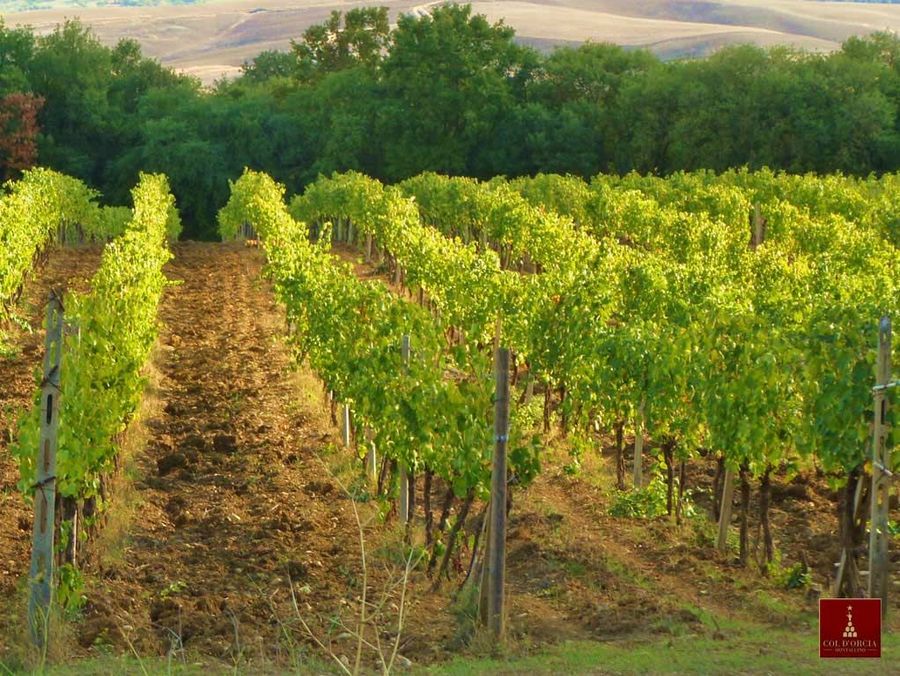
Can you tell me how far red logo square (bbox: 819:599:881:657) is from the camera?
20.6 feet

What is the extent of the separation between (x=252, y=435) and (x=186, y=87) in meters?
49.3

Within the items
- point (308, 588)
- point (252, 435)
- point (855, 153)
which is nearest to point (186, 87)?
point (855, 153)

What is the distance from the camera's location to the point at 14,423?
13195 mm

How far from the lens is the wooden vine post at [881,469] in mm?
8219

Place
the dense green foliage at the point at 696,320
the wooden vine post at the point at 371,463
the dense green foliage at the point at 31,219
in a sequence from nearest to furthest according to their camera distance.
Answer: the dense green foliage at the point at 696,320 < the wooden vine post at the point at 371,463 < the dense green foliage at the point at 31,219

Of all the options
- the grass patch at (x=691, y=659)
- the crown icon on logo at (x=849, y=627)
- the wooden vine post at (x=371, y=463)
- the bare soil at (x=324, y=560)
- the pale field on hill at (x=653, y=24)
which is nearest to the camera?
the crown icon on logo at (x=849, y=627)

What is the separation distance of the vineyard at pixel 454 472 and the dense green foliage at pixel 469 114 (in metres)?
30.9

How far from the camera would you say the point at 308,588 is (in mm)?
9141

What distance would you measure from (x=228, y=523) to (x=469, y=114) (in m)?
42.8

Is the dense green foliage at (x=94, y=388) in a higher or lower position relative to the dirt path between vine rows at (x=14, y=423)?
higher

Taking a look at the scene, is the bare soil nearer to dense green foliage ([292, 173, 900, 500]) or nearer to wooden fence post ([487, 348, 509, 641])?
wooden fence post ([487, 348, 509, 641])

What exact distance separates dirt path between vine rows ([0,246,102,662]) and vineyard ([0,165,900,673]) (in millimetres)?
45

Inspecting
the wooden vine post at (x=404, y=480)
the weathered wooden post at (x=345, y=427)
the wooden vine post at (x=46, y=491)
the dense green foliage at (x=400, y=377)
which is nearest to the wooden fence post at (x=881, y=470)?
the dense green foliage at (x=400, y=377)

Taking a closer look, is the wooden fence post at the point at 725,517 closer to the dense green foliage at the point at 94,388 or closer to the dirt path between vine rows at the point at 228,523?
the dirt path between vine rows at the point at 228,523
